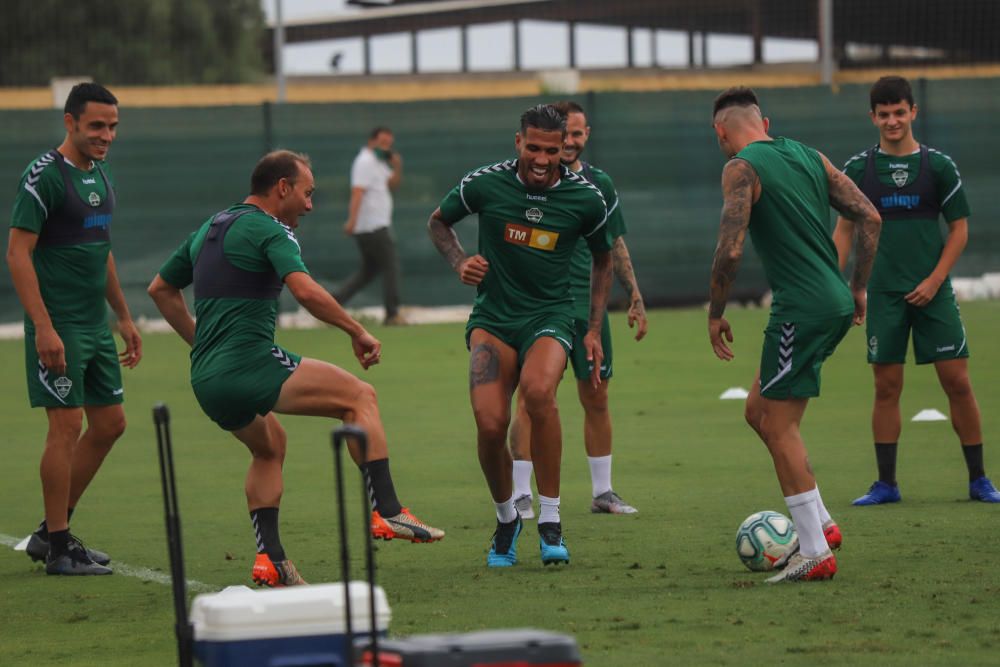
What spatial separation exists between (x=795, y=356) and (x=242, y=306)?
7.92ft

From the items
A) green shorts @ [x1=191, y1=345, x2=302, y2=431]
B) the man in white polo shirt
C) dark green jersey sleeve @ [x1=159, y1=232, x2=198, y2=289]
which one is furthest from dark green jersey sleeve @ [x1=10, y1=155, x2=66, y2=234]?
the man in white polo shirt

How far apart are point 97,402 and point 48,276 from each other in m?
0.69

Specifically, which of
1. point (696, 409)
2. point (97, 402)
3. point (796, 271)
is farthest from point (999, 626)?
point (696, 409)

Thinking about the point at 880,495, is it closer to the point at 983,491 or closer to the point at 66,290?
the point at 983,491

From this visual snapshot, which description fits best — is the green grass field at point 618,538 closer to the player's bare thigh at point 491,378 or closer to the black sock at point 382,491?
the black sock at point 382,491

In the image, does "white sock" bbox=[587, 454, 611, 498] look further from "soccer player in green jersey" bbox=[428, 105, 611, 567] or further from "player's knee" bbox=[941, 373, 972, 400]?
"player's knee" bbox=[941, 373, 972, 400]

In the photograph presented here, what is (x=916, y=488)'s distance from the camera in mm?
10250

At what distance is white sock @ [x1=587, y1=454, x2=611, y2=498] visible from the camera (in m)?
9.95

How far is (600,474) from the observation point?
9.96 meters

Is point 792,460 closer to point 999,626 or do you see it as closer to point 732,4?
point 999,626

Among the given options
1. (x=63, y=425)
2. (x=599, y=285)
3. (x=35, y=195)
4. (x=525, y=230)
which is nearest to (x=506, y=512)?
(x=599, y=285)

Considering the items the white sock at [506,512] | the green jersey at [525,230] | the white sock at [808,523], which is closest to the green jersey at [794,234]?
the white sock at [808,523]

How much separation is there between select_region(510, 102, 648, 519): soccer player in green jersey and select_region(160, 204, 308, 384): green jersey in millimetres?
2522

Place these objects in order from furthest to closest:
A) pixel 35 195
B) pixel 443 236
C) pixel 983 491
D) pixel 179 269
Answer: pixel 983 491 < pixel 443 236 < pixel 35 195 < pixel 179 269
